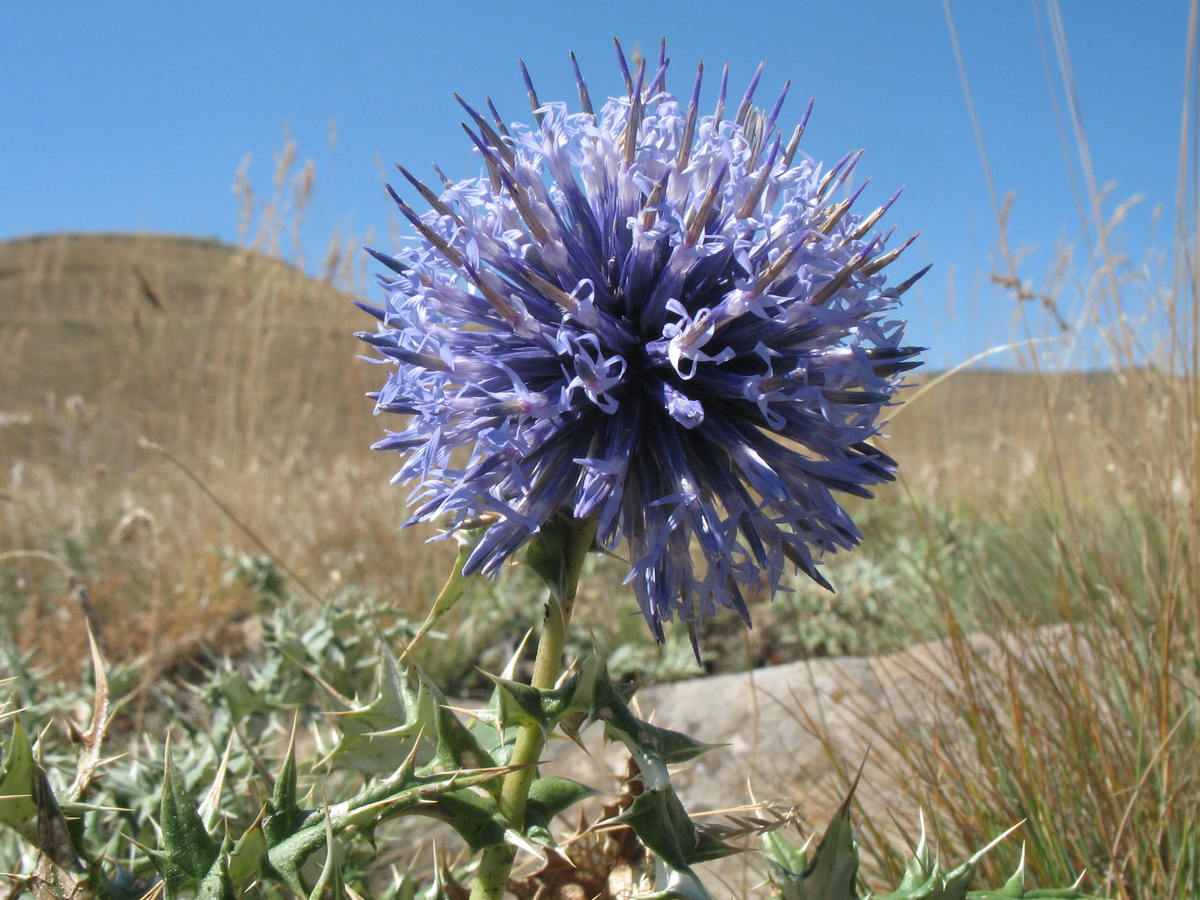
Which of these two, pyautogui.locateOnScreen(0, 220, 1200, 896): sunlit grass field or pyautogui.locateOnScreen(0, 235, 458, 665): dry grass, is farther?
pyautogui.locateOnScreen(0, 235, 458, 665): dry grass

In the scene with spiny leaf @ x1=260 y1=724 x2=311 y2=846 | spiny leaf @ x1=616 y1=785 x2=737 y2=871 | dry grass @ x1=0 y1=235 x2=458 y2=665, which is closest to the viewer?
spiny leaf @ x1=616 y1=785 x2=737 y2=871

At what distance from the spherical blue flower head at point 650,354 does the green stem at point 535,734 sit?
5 cm

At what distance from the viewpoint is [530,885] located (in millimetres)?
1235

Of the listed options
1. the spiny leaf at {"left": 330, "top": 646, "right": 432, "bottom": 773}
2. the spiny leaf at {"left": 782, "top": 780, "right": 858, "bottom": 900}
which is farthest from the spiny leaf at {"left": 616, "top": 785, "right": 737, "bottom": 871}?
the spiny leaf at {"left": 330, "top": 646, "right": 432, "bottom": 773}

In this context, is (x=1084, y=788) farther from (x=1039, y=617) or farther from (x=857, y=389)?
(x=1039, y=617)

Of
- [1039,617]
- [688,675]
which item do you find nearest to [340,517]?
A: [688,675]

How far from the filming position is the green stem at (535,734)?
1.03m

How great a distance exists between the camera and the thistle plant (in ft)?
3.26

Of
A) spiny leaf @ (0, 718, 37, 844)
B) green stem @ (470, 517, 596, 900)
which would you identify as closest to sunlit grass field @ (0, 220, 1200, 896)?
green stem @ (470, 517, 596, 900)

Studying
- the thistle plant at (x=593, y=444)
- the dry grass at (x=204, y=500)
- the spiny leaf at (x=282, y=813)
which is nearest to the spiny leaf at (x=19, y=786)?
the thistle plant at (x=593, y=444)

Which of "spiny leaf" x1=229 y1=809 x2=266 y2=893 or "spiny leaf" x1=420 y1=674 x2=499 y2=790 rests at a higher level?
"spiny leaf" x1=420 y1=674 x2=499 y2=790

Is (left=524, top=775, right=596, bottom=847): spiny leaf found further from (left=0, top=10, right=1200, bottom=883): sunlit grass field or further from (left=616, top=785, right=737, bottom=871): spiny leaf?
(left=0, top=10, right=1200, bottom=883): sunlit grass field

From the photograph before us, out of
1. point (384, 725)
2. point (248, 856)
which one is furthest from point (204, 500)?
point (248, 856)

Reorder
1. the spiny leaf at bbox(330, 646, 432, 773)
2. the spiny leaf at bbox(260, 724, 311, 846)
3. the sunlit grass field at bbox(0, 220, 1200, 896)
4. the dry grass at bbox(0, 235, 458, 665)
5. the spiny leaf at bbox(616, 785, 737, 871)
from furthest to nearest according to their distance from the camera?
1. the dry grass at bbox(0, 235, 458, 665)
2. the sunlit grass field at bbox(0, 220, 1200, 896)
3. the spiny leaf at bbox(330, 646, 432, 773)
4. the spiny leaf at bbox(260, 724, 311, 846)
5. the spiny leaf at bbox(616, 785, 737, 871)
